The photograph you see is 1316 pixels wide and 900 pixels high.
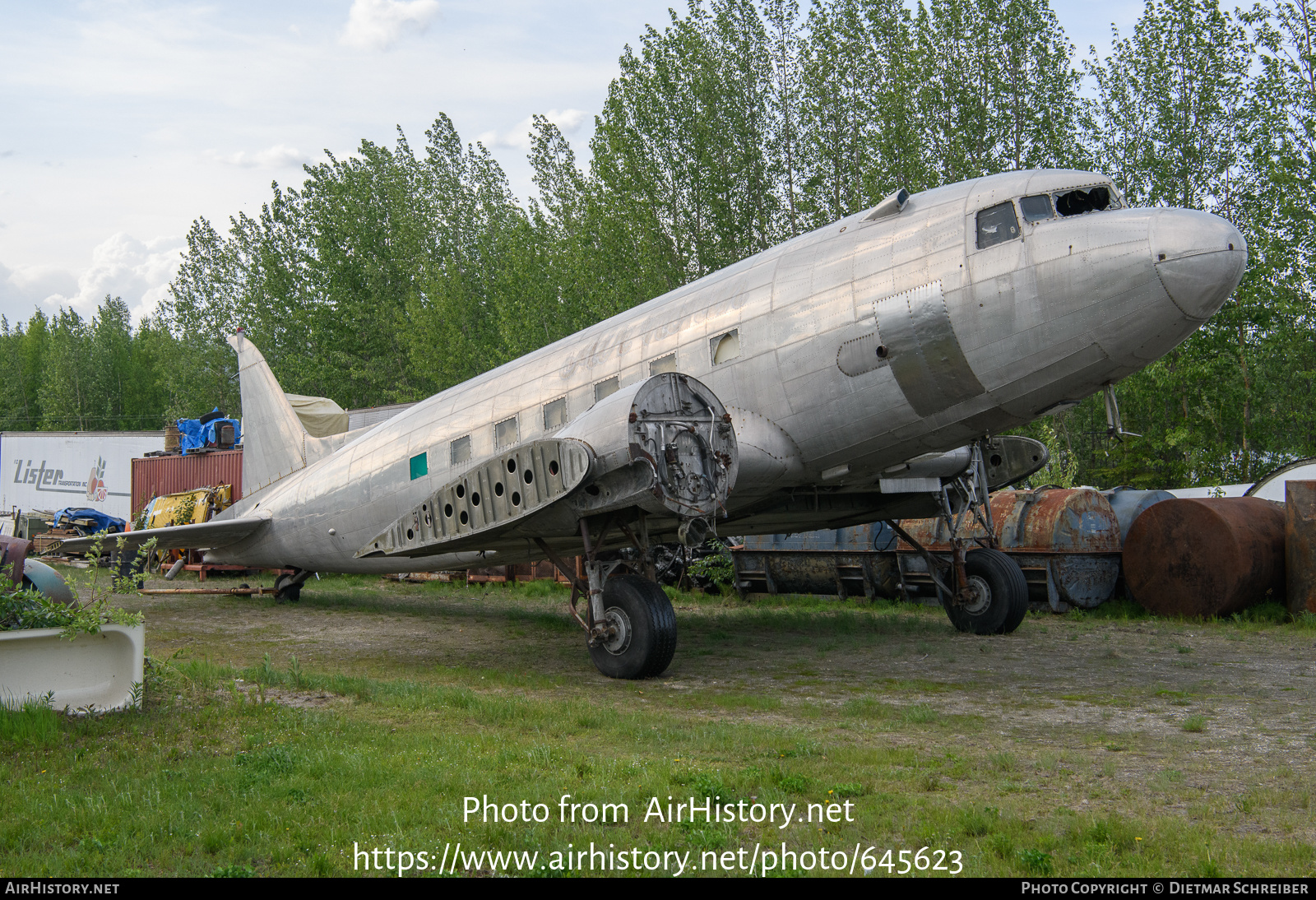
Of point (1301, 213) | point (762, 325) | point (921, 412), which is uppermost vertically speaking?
point (1301, 213)

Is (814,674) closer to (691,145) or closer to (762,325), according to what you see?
(762,325)

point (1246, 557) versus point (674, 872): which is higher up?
point (1246, 557)

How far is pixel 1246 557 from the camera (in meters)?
13.6

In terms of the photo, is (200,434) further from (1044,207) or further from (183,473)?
(1044,207)

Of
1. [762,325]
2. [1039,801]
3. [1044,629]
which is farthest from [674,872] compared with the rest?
[1044,629]

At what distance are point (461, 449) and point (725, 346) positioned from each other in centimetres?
413

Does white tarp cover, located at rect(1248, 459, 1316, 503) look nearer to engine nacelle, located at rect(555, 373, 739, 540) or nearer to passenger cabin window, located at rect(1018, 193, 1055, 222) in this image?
passenger cabin window, located at rect(1018, 193, 1055, 222)

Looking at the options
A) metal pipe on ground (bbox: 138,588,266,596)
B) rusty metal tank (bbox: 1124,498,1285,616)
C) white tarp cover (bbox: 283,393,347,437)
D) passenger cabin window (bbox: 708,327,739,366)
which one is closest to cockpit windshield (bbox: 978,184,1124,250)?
passenger cabin window (bbox: 708,327,739,366)

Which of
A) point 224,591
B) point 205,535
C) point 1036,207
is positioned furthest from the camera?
point 224,591

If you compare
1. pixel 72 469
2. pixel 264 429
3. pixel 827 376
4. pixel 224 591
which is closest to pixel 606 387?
pixel 827 376

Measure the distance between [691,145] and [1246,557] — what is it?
21789 mm

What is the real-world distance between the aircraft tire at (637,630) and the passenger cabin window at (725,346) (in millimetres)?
2563

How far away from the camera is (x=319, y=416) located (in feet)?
61.9

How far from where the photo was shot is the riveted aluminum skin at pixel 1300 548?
1371 centimetres
